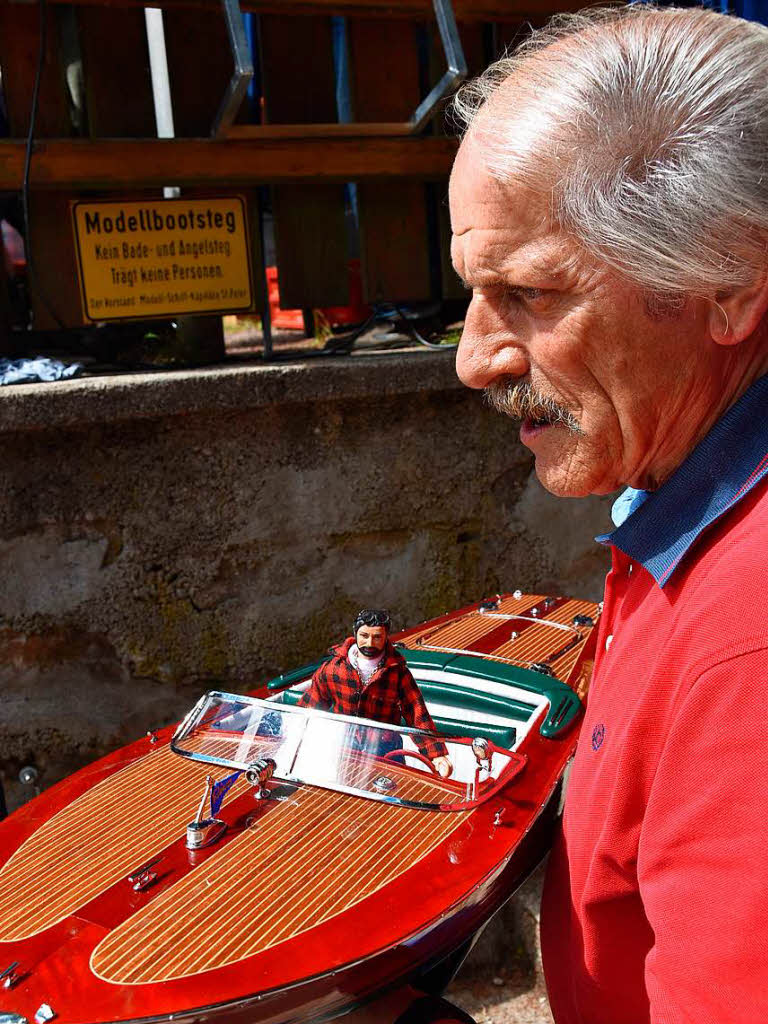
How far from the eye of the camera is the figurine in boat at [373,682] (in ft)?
6.32

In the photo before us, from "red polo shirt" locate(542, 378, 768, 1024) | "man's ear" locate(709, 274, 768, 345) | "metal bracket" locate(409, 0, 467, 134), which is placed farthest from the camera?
"metal bracket" locate(409, 0, 467, 134)

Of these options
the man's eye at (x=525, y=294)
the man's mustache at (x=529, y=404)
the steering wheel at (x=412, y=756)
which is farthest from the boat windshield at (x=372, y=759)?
the man's eye at (x=525, y=294)

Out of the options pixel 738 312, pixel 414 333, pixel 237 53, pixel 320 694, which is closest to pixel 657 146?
pixel 738 312

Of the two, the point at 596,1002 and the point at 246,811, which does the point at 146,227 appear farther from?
the point at 596,1002

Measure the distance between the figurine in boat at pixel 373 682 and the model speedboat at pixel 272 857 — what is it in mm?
102

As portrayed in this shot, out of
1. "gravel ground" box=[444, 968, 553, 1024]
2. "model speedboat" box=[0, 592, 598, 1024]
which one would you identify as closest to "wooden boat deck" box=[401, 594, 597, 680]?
"model speedboat" box=[0, 592, 598, 1024]

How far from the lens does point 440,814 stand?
1.77 m

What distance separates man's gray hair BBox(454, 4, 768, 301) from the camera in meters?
0.96

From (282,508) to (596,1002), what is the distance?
2067 millimetres

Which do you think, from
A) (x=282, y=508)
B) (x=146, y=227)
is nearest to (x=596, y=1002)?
(x=282, y=508)

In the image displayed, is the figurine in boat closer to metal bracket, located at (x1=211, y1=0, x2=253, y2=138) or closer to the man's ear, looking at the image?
the man's ear

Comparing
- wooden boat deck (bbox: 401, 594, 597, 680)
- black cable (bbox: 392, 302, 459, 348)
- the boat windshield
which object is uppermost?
black cable (bbox: 392, 302, 459, 348)

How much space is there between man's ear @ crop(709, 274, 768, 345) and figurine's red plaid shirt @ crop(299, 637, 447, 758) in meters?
1.09

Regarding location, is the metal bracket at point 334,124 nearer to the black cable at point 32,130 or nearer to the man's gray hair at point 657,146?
the black cable at point 32,130
